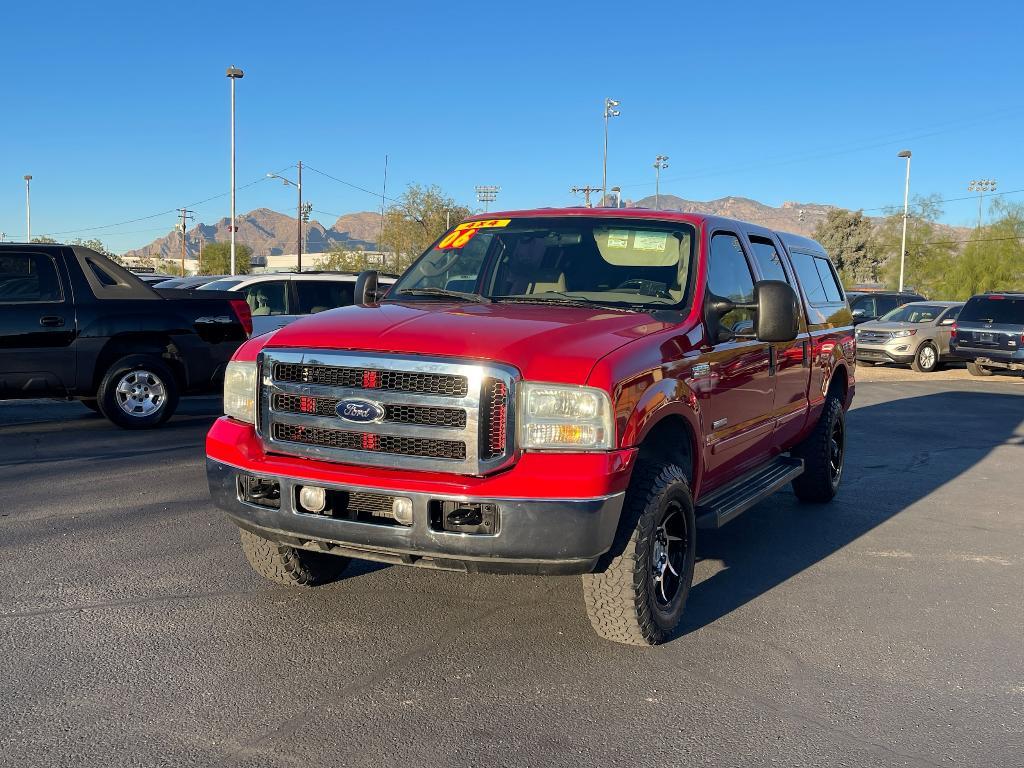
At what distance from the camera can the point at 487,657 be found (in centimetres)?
421

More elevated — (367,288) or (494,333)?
(367,288)

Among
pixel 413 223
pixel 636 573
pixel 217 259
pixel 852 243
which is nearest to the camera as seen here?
pixel 636 573

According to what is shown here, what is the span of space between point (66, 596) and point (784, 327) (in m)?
3.86

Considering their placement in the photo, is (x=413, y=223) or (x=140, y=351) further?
(x=413, y=223)

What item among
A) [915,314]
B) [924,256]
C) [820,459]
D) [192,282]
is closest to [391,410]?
[820,459]

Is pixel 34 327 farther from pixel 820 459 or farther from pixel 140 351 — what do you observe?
pixel 820 459

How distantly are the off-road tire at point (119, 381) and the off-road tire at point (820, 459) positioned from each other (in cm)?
640

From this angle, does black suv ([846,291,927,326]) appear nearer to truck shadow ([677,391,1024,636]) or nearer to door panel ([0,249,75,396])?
truck shadow ([677,391,1024,636])

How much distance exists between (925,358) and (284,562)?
66.2ft

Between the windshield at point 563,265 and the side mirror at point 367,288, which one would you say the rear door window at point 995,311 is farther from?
the side mirror at point 367,288

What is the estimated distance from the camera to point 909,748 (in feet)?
11.5

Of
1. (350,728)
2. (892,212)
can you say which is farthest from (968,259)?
(350,728)

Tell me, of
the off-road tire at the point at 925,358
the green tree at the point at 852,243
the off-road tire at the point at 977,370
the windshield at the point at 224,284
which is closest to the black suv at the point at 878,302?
the off-road tire at the point at 925,358

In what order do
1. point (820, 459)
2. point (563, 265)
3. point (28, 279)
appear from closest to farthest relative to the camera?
point (563, 265) → point (820, 459) → point (28, 279)
